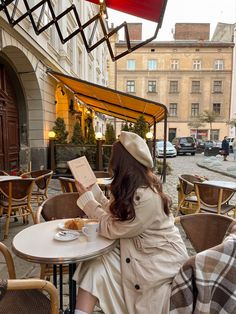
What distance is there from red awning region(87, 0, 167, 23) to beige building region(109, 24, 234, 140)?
1239 inches

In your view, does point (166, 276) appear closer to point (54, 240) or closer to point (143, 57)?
point (54, 240)

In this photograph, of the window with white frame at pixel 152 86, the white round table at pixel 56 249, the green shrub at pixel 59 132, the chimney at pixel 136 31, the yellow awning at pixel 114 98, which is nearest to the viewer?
the white round table at pixel 56 249

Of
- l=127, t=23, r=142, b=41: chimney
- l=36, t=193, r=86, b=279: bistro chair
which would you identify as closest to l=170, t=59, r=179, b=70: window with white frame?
l=127, t=23, r=142, b=41: chimney

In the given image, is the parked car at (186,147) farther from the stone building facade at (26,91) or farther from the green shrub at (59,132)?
the green shrub at (59,132)

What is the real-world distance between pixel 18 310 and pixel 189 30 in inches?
1700

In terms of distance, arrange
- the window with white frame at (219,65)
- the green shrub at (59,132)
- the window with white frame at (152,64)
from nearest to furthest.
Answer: the green shrub at (59,132)
the window with white frame at (219,65)
the window with white frame at (152,64)

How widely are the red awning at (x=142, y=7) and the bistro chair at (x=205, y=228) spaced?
3.37m

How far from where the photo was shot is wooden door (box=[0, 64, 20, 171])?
7762 millimetres

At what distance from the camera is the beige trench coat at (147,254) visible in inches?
62.5

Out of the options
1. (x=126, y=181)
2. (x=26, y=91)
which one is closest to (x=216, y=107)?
(x=26, y=91)

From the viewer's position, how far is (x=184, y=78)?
3531 cm

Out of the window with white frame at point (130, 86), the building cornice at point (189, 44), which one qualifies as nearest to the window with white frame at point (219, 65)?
the building cornice at point (189, 44)

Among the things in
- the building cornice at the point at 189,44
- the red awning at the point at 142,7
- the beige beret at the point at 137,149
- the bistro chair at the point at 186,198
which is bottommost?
the bistro chair at the point at 186,198

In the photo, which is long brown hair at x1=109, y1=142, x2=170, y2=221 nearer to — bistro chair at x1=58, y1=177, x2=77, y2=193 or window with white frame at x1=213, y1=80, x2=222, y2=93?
bistro chair at x1=58, y1=177, x2=77, y2=193
